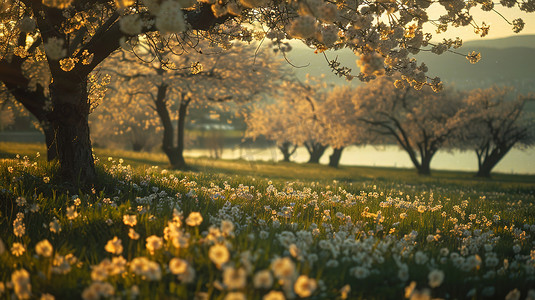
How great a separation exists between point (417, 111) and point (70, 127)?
3359cm

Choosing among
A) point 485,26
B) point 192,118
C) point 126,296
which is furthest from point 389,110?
point 192,118

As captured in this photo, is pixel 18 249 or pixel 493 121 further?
pixel 493 121

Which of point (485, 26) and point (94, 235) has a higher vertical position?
point (485, 26)

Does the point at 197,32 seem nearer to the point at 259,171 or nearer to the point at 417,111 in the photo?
the point at 259,171

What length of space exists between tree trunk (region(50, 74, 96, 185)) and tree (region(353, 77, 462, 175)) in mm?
30324

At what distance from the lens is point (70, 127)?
722cm

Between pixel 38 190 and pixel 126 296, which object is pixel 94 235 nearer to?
pixel 126 296

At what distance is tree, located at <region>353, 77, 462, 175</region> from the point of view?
34312mm

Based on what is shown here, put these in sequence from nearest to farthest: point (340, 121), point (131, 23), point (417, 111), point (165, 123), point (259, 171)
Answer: point (131, 23) < point (165, 123) < point (259, 171) < point (417, 111) < point (340, 121)

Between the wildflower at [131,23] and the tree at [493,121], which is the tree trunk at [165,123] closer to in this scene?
the wildflower at [131,23]

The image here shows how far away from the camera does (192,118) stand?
87125mm

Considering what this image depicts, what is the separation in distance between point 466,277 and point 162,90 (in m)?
19.9

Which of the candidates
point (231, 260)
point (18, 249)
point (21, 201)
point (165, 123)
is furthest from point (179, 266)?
point (165, 123)

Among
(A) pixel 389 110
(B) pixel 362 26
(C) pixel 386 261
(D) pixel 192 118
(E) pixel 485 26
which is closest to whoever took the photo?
(C) pixel 386 261
